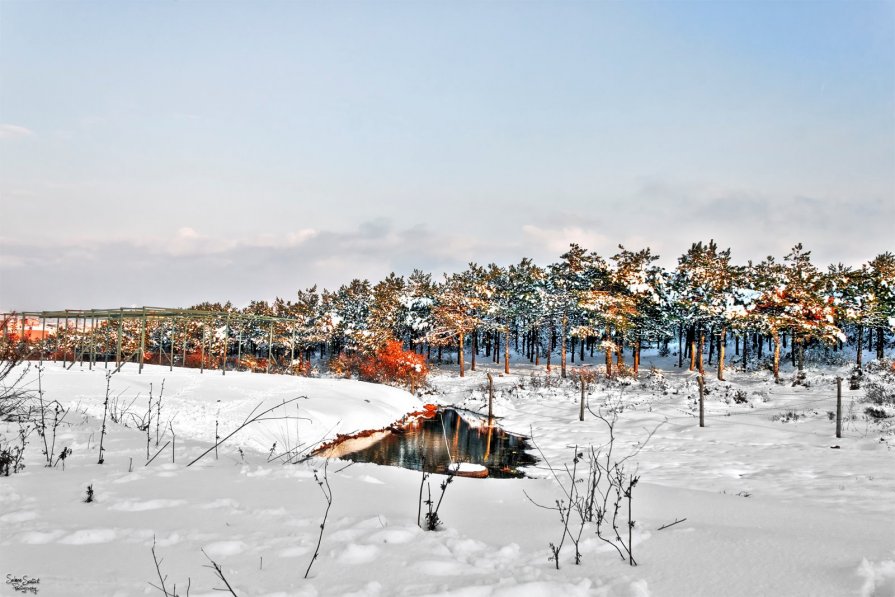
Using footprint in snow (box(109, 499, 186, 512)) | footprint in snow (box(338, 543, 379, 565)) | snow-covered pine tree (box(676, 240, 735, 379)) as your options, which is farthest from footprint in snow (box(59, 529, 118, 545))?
snow-covered pine tree (box(676, 240, 735, 379))

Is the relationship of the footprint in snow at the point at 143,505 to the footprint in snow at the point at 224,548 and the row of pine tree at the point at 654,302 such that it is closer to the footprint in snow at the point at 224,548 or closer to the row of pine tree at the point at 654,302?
the footprint in snow at the point at 224,548

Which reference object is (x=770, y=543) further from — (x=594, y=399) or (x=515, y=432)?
(x=594, y=399)

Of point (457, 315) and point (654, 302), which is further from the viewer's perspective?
point (457, 315)

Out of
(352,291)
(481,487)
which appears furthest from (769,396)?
(352,291)

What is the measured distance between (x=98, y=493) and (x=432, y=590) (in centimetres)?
316

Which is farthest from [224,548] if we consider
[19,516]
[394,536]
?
[19,516]

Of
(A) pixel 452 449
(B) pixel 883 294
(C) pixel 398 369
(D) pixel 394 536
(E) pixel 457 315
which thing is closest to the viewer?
(D) pixel 394 536

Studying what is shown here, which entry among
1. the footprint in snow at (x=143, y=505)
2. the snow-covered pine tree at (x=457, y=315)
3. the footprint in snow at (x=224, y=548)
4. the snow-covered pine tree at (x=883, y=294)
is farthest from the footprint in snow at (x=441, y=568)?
the snow-covered pine tree at (x=883, y=294)

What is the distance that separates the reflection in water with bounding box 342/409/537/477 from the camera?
12.5 meters

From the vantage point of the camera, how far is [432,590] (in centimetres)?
237

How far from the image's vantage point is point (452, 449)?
14.7 metres

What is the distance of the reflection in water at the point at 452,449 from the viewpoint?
12508 millimetres

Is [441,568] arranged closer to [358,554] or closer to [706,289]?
[358,554]

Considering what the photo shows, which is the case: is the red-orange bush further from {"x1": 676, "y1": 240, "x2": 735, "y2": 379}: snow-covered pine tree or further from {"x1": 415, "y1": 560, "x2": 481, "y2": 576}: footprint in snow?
{"x1": 415, "y1": 560, "x2": 481, "y2": 576}: footprint in snow
